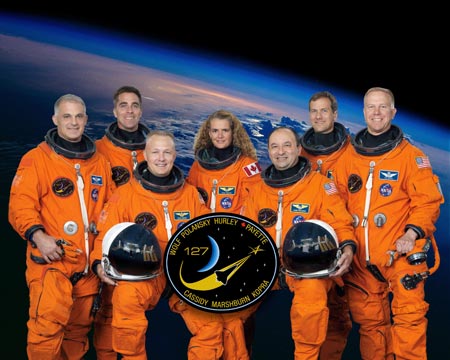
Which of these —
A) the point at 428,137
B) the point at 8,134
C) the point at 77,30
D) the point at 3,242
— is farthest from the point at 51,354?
the point at 428,137

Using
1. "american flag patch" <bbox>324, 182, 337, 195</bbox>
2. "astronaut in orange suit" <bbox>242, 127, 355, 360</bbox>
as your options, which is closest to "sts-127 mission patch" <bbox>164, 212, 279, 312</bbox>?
"astronaut in orange suit" <bbox>242, 127, 355, 360</bbox>

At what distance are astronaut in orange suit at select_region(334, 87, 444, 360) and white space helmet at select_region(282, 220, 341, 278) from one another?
1.70ft

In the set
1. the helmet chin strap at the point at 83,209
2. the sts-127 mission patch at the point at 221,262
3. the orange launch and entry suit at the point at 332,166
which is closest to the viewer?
the sts-127 mission patch at the point at 221,262

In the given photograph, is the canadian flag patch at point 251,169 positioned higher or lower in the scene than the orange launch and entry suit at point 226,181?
higher

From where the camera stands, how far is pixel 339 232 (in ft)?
13.6

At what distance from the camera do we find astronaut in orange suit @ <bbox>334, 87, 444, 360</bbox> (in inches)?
161

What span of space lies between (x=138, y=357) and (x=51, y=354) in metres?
0.64

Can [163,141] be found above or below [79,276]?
above

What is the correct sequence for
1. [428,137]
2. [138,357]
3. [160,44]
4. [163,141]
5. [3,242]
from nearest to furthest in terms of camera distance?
[138,357] < [163,141] < [3,242] < [160,44] < [428,137]

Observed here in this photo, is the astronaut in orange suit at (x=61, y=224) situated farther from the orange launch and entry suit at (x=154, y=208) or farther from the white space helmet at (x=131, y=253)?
the white space helmet at (x=131, y=253)

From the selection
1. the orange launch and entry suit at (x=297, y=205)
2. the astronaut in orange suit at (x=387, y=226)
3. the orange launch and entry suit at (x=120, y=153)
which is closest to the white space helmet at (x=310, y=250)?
the orange launch and entry suit at (x=297, y=205)

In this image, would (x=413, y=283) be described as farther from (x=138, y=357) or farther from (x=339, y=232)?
(x=138, y=357)

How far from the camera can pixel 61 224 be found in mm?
4328

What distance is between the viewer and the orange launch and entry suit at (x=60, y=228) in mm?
4102
